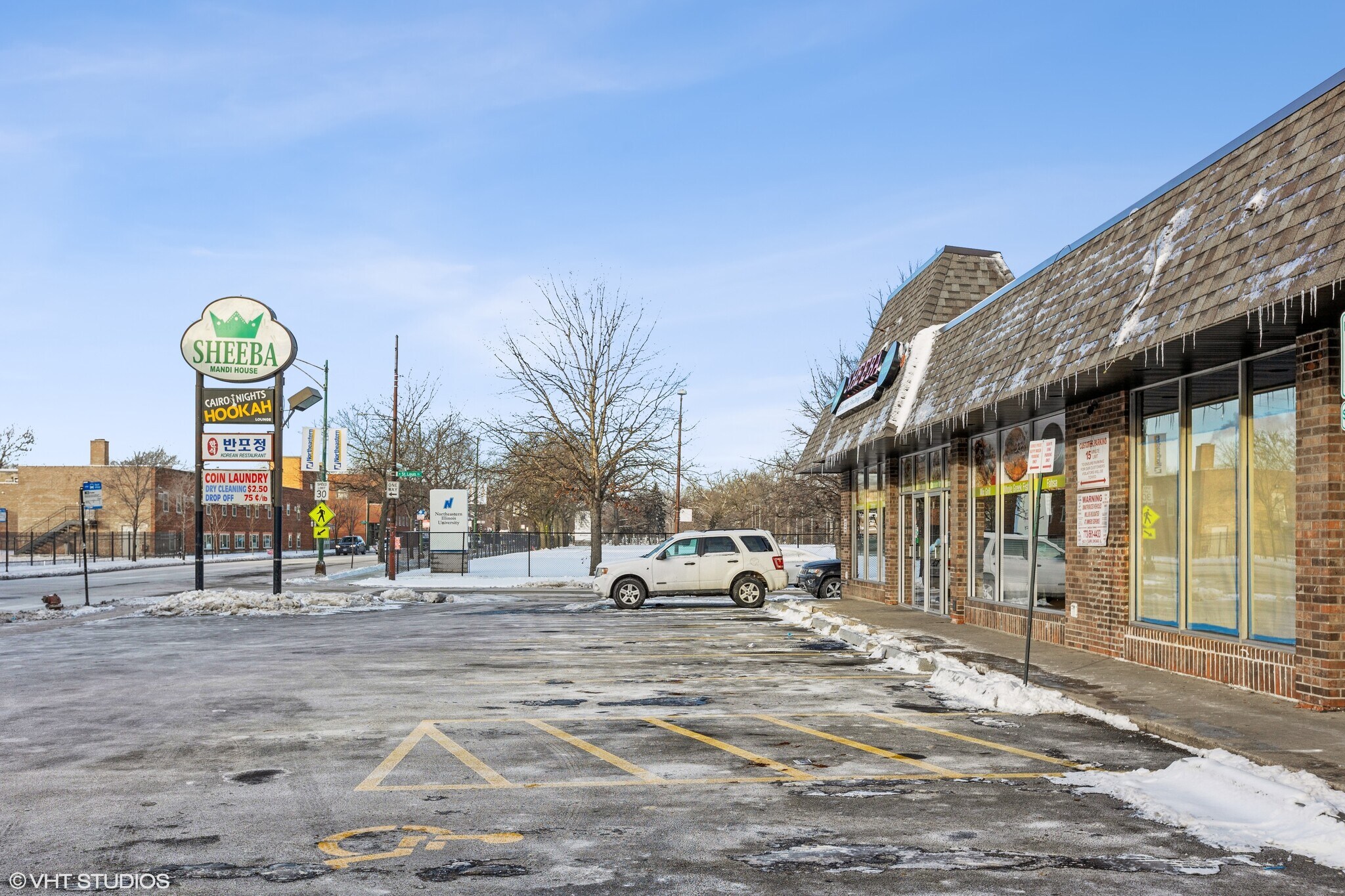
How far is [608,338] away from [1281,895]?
33.2 m

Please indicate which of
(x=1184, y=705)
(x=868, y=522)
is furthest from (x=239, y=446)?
(x=1184, y=705)

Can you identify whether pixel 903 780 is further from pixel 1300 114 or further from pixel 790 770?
pixel 1300 114

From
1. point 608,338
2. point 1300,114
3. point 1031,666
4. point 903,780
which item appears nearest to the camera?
point 903,780

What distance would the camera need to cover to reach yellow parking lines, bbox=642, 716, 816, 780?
305 inches

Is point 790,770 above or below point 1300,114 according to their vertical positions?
below

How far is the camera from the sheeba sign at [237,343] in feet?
88.0

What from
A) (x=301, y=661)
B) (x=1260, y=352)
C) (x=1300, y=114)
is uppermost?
(x=1300, y=114)

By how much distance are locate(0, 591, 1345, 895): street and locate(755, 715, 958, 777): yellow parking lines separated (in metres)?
0.03

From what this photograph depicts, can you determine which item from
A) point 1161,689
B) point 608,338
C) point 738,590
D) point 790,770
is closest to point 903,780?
point 790,770

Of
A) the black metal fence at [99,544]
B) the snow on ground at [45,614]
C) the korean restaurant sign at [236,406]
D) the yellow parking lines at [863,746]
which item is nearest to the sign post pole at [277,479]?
the korean restaurant sign at [236,406]

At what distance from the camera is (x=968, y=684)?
11.7m

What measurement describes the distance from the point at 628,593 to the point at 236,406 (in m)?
10.8

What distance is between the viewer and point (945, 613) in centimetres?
2045

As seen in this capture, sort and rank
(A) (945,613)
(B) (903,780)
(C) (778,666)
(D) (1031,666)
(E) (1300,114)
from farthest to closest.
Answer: (A) (945,613) → (C) (778,666) → (D) (1031,666) → (E) (1300,114) → (B) (903,780)
